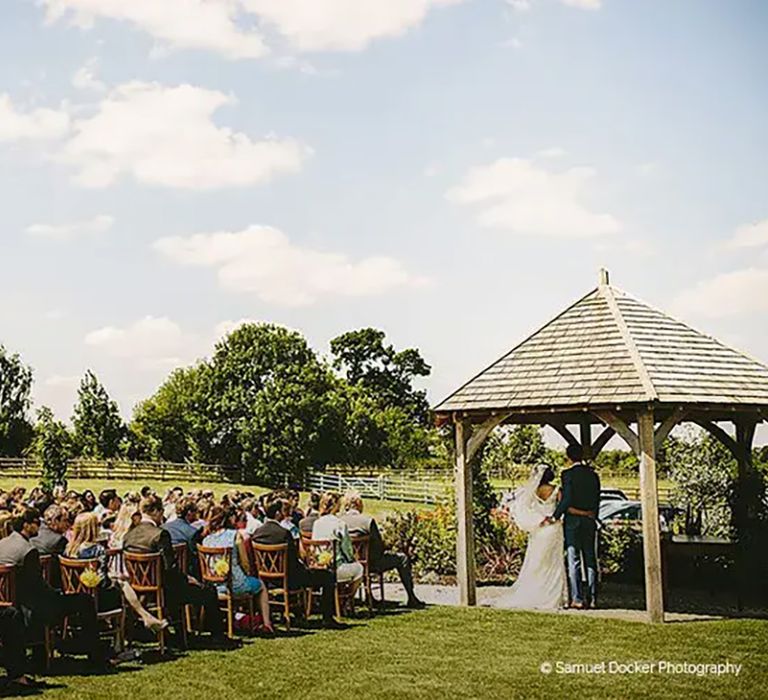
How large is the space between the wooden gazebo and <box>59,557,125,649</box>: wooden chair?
209 inches

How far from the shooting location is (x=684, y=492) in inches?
698

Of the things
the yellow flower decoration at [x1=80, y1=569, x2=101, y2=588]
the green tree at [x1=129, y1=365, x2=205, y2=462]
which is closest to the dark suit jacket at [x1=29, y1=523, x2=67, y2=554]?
the yellow flower decoration at [x1=80, y1=569, x2=101, y2=588]

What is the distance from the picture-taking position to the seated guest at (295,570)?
12664mm

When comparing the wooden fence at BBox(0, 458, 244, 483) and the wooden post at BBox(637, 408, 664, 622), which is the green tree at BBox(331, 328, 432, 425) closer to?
the wooden fence at BBox(0, 458, 244, 483)

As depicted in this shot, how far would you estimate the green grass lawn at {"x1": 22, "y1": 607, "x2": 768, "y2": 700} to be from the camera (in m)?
9.55

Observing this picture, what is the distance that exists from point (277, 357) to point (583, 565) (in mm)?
44543

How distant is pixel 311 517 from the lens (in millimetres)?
14172

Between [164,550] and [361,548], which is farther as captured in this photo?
[361,548]

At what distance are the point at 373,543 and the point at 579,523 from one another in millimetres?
2722

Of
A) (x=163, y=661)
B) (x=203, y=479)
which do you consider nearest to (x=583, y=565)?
(x=163, y=661)

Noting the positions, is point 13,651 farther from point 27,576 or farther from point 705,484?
point 705,484

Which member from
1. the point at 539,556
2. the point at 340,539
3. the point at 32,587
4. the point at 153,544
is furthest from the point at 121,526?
the point at 539,556

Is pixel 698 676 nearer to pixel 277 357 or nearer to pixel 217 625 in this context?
pixel 217 625

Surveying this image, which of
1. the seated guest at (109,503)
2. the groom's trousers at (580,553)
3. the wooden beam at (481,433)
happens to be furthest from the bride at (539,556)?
the seated guest at (109,503)
